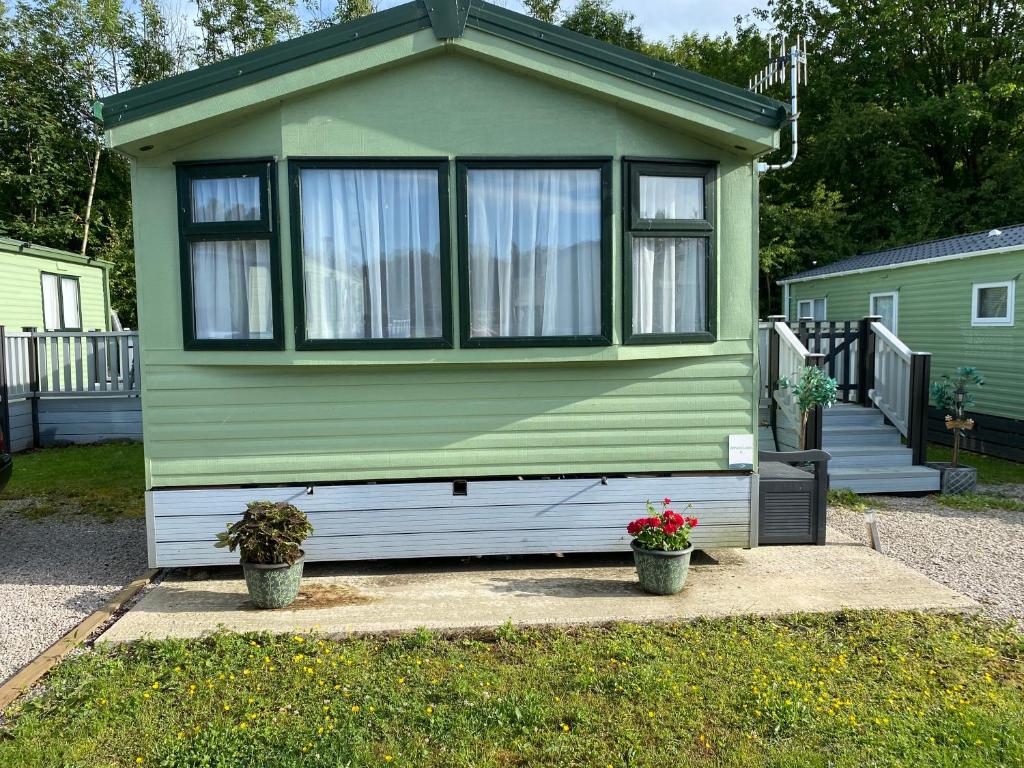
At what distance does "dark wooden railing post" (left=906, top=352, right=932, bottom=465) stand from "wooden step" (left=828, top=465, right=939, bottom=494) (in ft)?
0.84

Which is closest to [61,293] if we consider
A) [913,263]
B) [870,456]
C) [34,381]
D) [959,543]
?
[34,381]

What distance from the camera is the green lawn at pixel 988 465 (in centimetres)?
828

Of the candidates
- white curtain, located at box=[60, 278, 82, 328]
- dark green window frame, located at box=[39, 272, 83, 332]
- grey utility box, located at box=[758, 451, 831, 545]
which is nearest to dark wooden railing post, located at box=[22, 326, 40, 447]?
dark green window frame, located at box=[39, 272, 83, 332]

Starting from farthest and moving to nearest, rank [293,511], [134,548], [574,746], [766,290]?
[766,290] → [134,548] → [293,511] → [574,746]

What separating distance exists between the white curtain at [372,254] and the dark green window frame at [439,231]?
0.04m

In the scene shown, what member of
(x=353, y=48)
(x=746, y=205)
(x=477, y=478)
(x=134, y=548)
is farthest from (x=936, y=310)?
(x=134, y=548)

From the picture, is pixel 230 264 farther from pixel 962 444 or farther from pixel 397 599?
pixel 962 444

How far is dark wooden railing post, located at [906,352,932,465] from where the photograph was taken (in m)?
7.52

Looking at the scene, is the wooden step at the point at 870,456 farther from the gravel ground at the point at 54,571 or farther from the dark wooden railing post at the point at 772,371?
the gravel ground at the point at 54,571

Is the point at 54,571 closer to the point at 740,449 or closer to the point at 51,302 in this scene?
the point at 740,449

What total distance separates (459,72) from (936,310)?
946 cm

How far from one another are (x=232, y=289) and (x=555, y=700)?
3132 millimetres

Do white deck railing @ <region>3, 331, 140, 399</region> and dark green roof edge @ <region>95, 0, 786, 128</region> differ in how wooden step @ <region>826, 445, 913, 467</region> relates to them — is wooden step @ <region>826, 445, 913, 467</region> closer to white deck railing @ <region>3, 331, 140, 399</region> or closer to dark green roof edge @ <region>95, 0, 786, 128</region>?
dark green roof edge @ <region>95, 0, 786, 128</region>

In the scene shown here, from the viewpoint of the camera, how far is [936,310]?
1118cm
